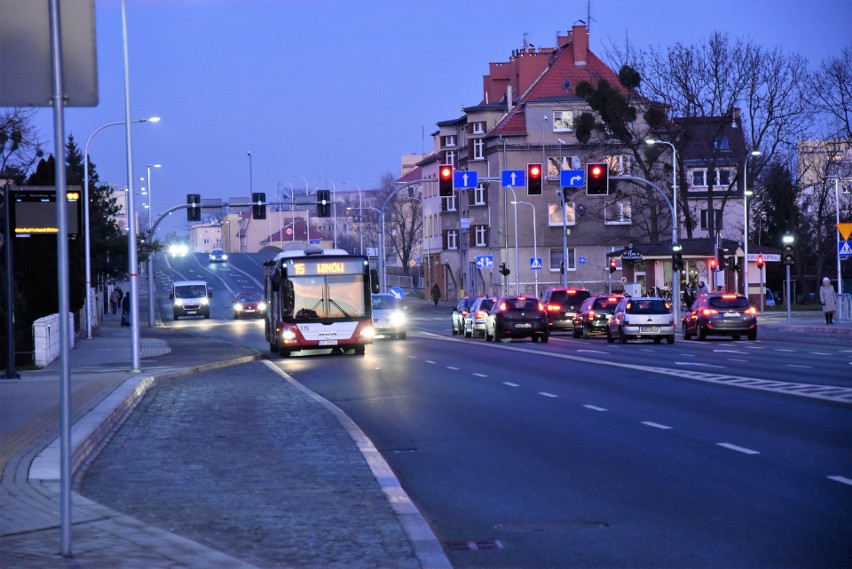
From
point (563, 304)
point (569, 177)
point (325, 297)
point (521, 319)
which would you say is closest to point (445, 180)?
point (521, 319)

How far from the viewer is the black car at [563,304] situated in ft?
183

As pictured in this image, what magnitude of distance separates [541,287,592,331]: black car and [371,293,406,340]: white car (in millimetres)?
7905

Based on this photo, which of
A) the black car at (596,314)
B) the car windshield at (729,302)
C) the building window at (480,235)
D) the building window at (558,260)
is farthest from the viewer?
the building window at (480,235)

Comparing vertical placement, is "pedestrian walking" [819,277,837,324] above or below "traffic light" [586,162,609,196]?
below

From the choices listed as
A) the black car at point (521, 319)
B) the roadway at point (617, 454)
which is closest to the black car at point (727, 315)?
the black car at point (521, 319)

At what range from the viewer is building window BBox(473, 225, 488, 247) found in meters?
101

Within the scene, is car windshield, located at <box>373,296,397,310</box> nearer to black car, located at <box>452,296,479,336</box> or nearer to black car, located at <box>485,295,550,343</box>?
black car, located at <box>452,296,479,336</box>

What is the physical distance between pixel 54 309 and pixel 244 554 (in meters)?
36.7

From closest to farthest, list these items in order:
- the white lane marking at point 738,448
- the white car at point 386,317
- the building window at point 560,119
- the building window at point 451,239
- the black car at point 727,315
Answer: the white lane marking at point 738,448 → the black car at point 727,315 → the white car at point 386,317 → the building window at point 560,119 → the building window at point 451,239

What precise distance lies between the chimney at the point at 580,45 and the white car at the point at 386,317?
167 ft

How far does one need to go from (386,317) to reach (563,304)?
9076 mm

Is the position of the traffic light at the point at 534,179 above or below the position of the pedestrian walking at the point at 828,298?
above

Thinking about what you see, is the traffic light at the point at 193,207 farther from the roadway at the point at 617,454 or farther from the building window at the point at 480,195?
the building window at the point at 480,195

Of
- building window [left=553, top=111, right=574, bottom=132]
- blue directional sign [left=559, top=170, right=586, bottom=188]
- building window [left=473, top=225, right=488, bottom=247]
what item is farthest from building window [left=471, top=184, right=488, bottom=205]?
blue directional sign [left=559, top=170, right=586, bottom=188]
